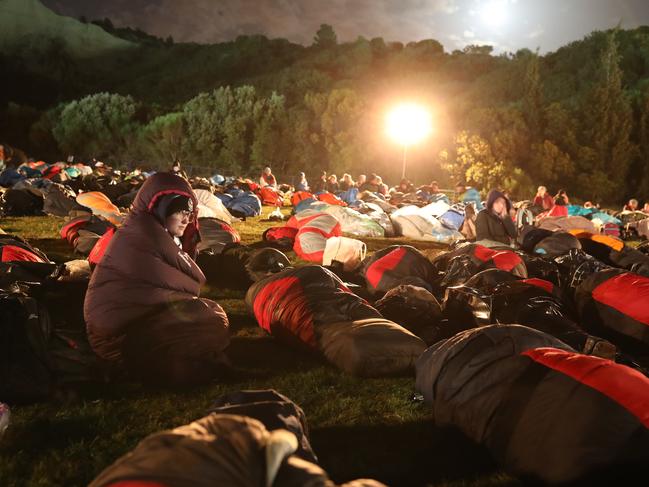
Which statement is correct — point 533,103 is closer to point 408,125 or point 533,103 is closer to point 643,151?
point 643,151

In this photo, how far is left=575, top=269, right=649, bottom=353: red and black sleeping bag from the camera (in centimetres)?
379

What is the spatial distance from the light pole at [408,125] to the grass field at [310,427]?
84.6 ft

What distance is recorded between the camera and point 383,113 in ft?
127

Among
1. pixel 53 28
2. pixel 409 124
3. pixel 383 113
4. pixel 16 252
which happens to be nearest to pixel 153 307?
pixel 16 252

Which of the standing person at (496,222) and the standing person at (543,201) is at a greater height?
the standing person at (496,222)

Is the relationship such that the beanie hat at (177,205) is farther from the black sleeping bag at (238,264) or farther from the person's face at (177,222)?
the black sleeping bag at (238,264)

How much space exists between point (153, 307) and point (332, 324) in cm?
125

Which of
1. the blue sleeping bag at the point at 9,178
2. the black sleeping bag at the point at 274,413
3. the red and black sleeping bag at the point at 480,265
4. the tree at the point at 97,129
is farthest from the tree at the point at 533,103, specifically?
the tree at the point at 97,129

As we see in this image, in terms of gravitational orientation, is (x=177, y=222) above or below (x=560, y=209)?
above

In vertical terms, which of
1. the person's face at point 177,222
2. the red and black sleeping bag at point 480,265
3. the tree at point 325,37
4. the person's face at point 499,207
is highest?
the tree at point 325,37

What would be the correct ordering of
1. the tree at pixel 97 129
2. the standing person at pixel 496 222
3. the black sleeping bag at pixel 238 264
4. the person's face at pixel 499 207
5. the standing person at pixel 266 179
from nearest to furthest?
1. the black sleeping bag at pixel 238 264
2. the standing person at pixel 496 222
3. the person's face at pixel 499 207
4. the standing person at pixel 266 179
5. the tree at pixel 97 129

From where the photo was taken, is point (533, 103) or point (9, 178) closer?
point (9, 178)

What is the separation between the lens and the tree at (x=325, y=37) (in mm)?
76000

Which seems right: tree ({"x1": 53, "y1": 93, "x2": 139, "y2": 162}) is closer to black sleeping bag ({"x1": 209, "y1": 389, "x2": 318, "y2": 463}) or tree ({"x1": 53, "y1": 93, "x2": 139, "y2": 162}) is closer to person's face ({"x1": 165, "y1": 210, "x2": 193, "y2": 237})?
person's face ({"x1": 165, "y1": 210, "x2": 193, "y2": 237})
